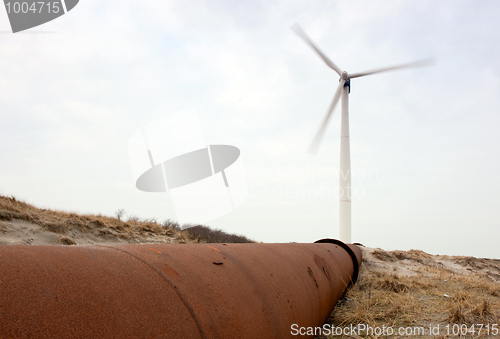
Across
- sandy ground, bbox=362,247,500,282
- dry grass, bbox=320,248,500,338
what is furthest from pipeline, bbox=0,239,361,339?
sandy ground, bbox=362,247,500,282

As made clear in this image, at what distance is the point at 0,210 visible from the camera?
8086 millimetres

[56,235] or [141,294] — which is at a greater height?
[141,294]

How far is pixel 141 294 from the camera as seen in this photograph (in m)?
1.15

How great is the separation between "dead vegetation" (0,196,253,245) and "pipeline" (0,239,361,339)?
7148mm

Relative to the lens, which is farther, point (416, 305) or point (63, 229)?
point (63, 229)

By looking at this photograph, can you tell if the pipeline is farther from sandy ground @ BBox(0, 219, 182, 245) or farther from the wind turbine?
the wind turbine

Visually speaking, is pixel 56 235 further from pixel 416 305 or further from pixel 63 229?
pixel 416 305

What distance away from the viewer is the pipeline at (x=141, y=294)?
85cm

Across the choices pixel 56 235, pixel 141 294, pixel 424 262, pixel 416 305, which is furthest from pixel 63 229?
pixel 424 262

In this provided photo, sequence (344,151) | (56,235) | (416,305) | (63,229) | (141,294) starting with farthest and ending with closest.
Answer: (344,151) < (63,229) < (56,235) < (416,305) < (141,294)

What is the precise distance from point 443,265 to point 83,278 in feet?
45.4

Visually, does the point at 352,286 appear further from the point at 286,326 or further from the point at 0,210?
the point at 0,210

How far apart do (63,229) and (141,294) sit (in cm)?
913

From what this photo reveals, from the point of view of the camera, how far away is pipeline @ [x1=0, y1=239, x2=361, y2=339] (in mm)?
849
